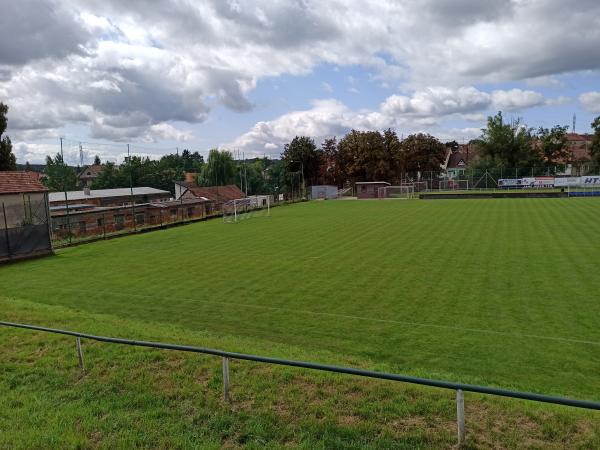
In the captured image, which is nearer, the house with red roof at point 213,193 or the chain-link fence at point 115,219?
the chain-link fence at point 115,219

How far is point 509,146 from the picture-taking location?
73.9m

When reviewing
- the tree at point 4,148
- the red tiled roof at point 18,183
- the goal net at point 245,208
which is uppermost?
the tree at point 4,148

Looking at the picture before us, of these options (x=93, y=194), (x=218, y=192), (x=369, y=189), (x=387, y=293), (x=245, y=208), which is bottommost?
(x=387, y=293)

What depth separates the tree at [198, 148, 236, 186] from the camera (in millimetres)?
72188

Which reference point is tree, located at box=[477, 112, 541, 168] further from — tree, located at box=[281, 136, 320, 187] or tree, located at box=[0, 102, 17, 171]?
tree, located at box=[0, 102, 17, 171]

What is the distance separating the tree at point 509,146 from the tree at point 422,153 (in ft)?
33.0

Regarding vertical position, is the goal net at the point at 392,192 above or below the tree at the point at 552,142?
below

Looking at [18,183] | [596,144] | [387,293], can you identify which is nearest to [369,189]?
[596,144]

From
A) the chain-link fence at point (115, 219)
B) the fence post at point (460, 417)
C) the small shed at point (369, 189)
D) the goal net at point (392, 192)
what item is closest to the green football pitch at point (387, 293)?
the fence post at point (460, 417)

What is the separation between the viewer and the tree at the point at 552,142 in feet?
251

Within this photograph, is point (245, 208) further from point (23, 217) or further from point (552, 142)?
point (552, 142)

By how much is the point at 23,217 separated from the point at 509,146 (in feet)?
235

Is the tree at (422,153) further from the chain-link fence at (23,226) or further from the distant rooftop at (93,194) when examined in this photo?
the chain-link fence at (23,226)

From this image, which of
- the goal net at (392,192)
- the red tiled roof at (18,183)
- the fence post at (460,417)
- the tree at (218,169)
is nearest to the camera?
the fence post at (460,417)
